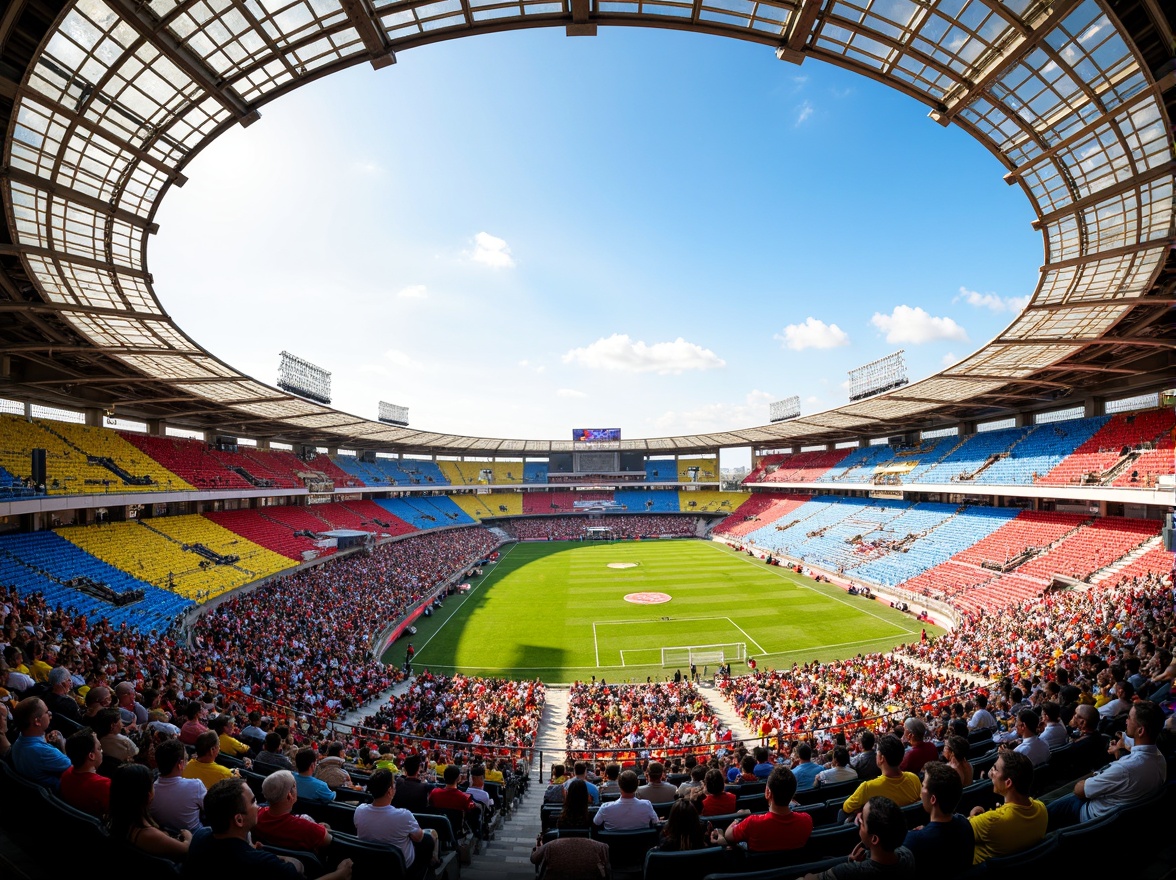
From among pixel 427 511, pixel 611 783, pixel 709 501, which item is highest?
pixel 709 501

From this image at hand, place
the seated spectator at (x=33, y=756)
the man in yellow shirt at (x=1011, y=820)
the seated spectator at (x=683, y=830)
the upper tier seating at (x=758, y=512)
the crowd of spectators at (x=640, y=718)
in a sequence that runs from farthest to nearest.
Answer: the upper tier seating at (x=758, y=512) → the crowd of spectators at (x=640, y=718) → the seated spectator at (x=33, y=756) → the seated spectator at (x=683, y=830) → the man in yellow shirt at (x=1011, y=820)

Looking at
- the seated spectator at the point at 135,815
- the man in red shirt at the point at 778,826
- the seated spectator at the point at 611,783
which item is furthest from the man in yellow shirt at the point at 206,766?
the man in red shirt at the point at 778,826

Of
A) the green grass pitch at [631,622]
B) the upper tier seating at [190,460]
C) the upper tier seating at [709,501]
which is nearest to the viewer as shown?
the green grass pitch at [631,622]

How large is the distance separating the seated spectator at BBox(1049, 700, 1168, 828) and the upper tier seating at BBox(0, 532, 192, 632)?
23625mm

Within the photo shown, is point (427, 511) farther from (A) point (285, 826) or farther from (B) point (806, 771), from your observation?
(A) point (285, 826)

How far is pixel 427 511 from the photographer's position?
57156 millimetres

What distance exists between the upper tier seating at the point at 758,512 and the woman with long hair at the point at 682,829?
172 ft

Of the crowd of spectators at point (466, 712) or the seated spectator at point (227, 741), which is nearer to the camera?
the seated spectator at point (227, 741)

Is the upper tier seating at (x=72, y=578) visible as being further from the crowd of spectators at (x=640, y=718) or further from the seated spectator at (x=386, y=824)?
the seated spectator at (x=386, y=824)

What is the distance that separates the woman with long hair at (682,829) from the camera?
4.07m

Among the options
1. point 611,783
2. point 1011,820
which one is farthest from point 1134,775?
point 611,783

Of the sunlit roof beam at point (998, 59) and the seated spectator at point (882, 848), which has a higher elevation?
the sunlit roof beam at point (998, 59)

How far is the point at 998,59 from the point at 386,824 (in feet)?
49.3

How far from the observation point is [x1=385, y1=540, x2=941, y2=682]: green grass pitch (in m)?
23.5
